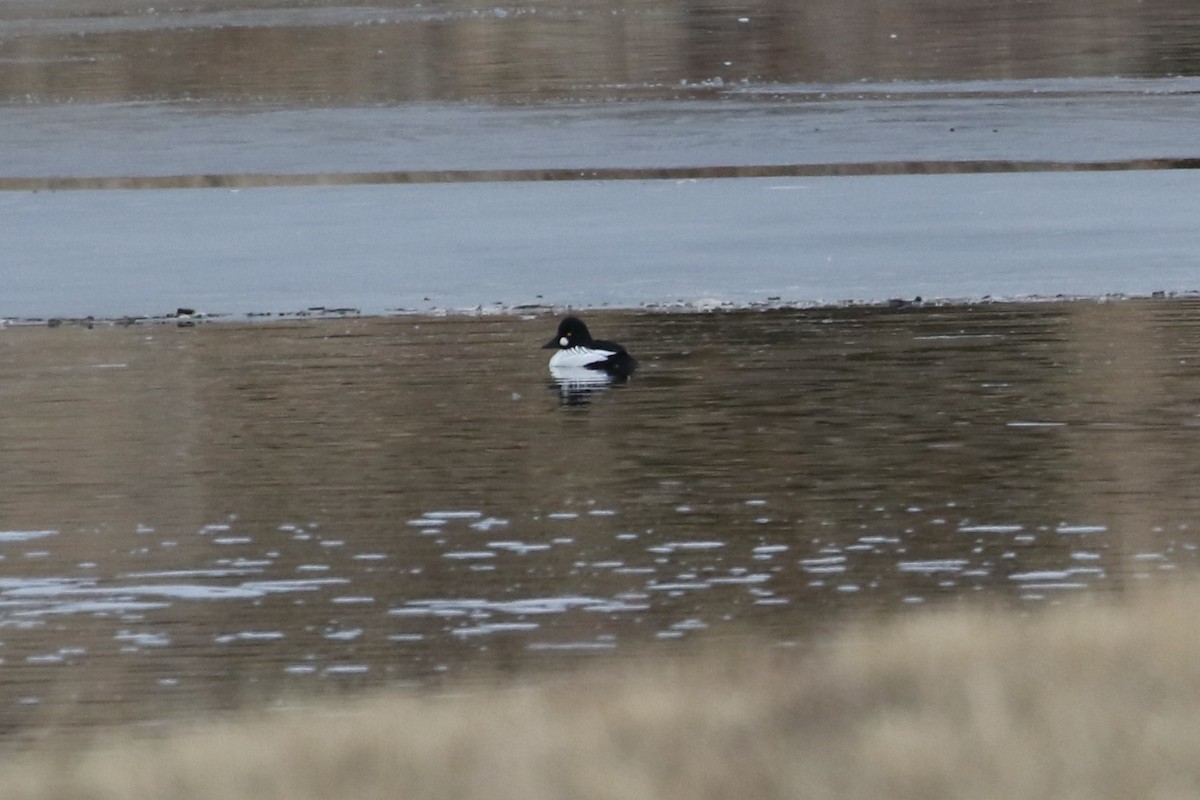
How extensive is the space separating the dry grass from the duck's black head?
6054 mm

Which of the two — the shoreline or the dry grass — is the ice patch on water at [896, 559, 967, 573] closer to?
the dry grass

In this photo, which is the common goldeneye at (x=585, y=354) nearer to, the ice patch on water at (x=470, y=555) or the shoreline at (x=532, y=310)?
the shoreline at (x=532, y=310)

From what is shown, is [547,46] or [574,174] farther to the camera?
[547,46]

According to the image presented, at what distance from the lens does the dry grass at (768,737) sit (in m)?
5.26

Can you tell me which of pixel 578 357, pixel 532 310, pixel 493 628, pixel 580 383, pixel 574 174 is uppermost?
A: pixel 574 174

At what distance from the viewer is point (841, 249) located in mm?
16516

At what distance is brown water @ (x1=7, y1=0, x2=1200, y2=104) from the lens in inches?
1086

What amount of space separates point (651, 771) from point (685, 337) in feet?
27.5

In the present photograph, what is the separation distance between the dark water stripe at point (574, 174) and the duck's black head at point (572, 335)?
7739mm

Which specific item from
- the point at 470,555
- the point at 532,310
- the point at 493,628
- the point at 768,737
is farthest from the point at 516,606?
the point at 532,310

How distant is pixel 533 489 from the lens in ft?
31.6

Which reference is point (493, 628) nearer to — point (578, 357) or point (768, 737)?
point (768, 737)

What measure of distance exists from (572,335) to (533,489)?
2.95 m

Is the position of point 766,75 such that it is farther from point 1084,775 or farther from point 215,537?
point 1084,775
